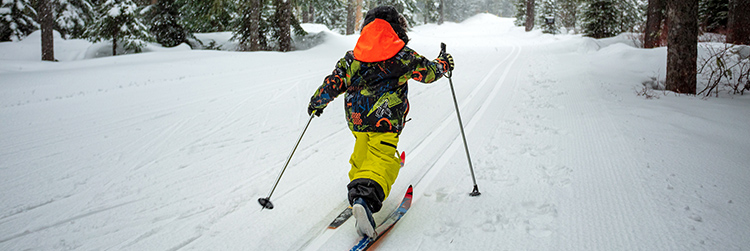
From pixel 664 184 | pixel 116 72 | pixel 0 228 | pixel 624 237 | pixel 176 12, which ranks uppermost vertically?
pixel 176 12

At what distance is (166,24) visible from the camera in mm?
15070

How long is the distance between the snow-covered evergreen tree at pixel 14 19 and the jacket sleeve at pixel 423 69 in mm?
20836

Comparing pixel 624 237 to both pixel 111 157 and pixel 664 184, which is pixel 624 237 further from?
pixel 111 157

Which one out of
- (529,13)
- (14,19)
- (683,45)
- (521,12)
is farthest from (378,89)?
(521,12)

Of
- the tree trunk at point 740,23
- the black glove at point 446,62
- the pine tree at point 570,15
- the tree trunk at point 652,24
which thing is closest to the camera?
the black glove at point 446,62

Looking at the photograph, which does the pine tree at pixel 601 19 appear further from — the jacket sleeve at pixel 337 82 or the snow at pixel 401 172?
the jacket sleeve at pixel 337 82

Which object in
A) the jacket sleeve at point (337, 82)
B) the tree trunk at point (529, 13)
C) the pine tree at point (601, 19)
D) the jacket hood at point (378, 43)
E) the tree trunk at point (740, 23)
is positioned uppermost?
the tree trunk at point (529, 13)

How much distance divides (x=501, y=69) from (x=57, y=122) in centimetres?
993

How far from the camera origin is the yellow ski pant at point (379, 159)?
2.45 metres

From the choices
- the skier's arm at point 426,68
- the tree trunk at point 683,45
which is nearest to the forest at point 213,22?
the tree trunk at point 683,45

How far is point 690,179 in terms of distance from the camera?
281cm

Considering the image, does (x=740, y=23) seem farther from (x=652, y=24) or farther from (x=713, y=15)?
(x=713, y=15)

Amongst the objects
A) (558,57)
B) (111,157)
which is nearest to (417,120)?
(111,157)

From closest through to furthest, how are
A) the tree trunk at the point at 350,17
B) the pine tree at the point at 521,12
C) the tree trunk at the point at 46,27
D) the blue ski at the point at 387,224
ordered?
the blue ski at the point at 387,224 → the tree trunk at the point at 46,27 → the tree trunk at the point at 350,17 → the pine tree at the point at 521,12
